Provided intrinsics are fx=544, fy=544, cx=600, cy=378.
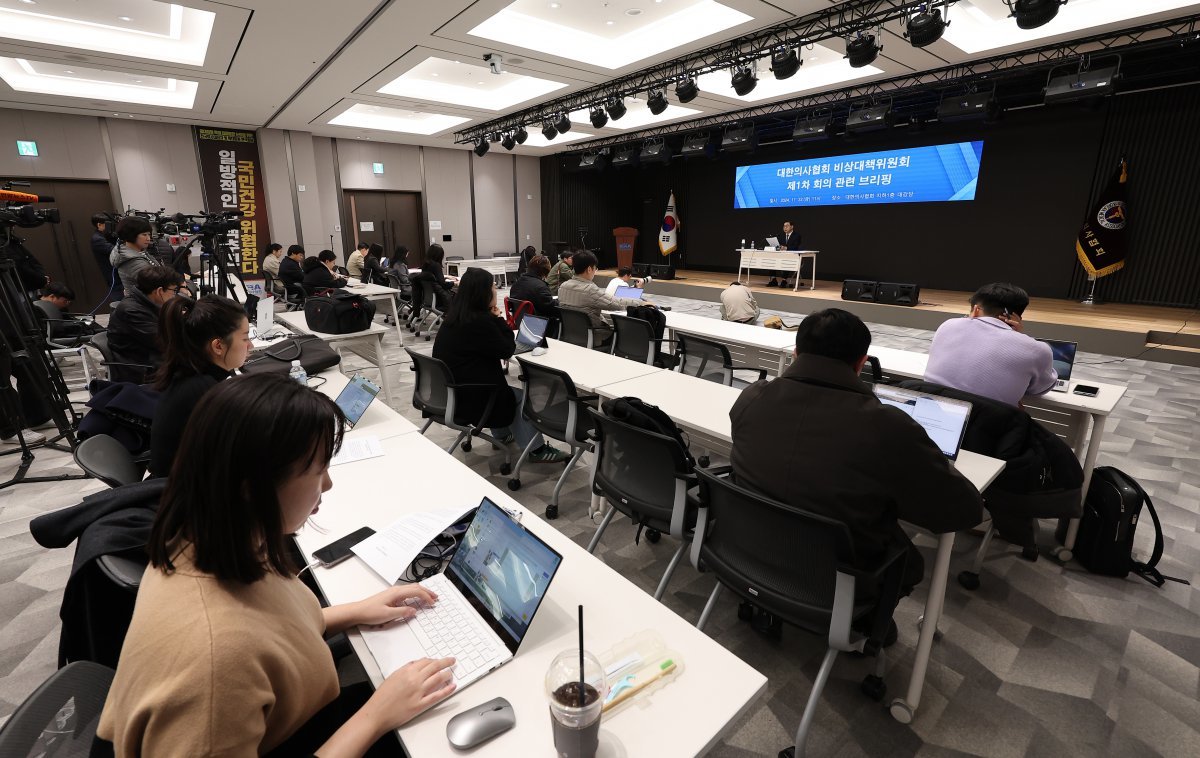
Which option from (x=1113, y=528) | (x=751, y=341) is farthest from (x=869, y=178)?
(x=1113, y=528)

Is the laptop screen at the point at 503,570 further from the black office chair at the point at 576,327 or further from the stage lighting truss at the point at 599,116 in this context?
the stage lighting truss at the point at 599,116

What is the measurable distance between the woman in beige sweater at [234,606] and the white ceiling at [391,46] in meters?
4.88

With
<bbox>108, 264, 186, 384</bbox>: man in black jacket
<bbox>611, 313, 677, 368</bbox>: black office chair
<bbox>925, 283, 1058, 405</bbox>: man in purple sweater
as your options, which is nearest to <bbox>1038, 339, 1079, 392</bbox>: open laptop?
<bbox>925, 283, 1058, 405</bbox>: man in purple sweater

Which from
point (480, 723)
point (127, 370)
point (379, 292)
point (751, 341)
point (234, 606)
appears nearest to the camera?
point (234, 606)

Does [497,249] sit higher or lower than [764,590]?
higher

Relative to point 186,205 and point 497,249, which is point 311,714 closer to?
point 186,205

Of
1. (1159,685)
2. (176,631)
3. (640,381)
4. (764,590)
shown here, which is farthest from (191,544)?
(1159,685)

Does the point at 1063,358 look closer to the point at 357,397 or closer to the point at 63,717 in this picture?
the point at 357,397

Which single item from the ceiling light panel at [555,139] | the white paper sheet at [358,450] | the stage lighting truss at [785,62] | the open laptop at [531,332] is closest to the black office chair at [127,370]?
the white paper sheet at [358,450]

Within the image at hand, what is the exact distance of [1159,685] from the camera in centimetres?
191

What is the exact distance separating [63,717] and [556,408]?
238 cm

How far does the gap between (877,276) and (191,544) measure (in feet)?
37.6

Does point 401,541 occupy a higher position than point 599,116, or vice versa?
point 599,116

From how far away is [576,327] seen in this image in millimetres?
4836
